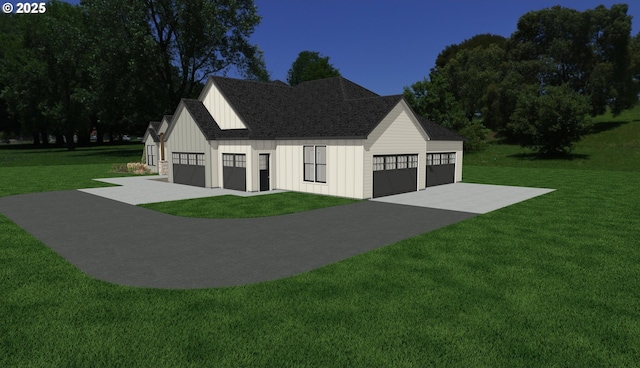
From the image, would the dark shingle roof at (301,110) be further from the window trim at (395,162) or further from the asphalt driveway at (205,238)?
the asphalt driveway at (205,238)

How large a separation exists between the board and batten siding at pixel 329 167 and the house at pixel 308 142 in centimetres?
5

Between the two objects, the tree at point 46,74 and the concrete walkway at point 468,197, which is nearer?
the concrete walkway at point 468,197

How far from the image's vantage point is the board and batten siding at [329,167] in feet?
61.2

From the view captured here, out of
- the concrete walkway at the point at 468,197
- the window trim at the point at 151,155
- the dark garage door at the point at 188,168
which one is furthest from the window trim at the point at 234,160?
the window trim at the point at 151,155

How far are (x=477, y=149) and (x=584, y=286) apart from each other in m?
44.6

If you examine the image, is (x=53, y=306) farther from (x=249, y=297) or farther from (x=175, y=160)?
(x=175, y=160)

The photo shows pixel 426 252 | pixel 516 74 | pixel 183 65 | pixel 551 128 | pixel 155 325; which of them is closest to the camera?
pixel 155 325

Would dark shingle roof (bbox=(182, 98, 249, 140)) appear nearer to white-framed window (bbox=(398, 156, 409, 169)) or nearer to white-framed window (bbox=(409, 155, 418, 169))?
white-framed window (bbox=(398, 156, 409, 169))

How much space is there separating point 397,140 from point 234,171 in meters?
9.44

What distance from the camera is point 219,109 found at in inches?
947

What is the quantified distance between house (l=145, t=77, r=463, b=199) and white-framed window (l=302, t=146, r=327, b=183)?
5 centimetres

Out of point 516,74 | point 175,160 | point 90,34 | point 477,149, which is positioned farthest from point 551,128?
point 90,34

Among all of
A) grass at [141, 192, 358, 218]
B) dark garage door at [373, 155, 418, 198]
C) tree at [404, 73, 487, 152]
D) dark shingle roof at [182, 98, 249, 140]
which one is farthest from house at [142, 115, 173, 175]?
tree at [404, 73, 487, 152]

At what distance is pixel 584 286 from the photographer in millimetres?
7289
